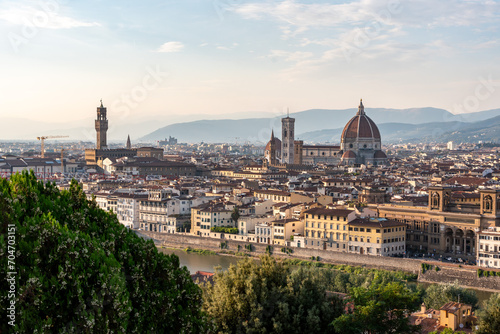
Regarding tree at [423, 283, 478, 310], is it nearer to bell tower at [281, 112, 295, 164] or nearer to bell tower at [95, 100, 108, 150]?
bell tower at [281, 112, 295, 164]

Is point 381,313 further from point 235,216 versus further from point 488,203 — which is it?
point 235,216

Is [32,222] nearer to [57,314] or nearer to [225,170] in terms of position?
[57,314]

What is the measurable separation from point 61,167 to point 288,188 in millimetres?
31879

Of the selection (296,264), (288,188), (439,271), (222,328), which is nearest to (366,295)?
(222,328)

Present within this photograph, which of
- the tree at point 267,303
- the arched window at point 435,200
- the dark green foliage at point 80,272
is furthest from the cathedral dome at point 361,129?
the dark green foliage at point 80,272

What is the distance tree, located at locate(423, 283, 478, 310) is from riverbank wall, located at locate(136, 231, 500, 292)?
1343 millimetres

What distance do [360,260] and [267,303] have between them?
15.8 m

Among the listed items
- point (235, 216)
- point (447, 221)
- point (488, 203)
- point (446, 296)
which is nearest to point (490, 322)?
point (446, 296)

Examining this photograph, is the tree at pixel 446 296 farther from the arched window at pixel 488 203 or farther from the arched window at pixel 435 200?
the arched window at pixel 435 200

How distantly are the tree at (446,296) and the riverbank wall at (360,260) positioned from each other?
134 centimetres

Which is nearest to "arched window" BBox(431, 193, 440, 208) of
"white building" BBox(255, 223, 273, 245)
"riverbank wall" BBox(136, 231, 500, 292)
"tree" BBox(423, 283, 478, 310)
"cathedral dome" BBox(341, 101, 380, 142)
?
"riverbank wall" BBox(136, 231, 500, 292)

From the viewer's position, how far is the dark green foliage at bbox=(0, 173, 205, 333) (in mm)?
6676

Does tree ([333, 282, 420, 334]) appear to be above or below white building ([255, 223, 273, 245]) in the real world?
above

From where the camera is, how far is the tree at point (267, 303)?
1130cm
